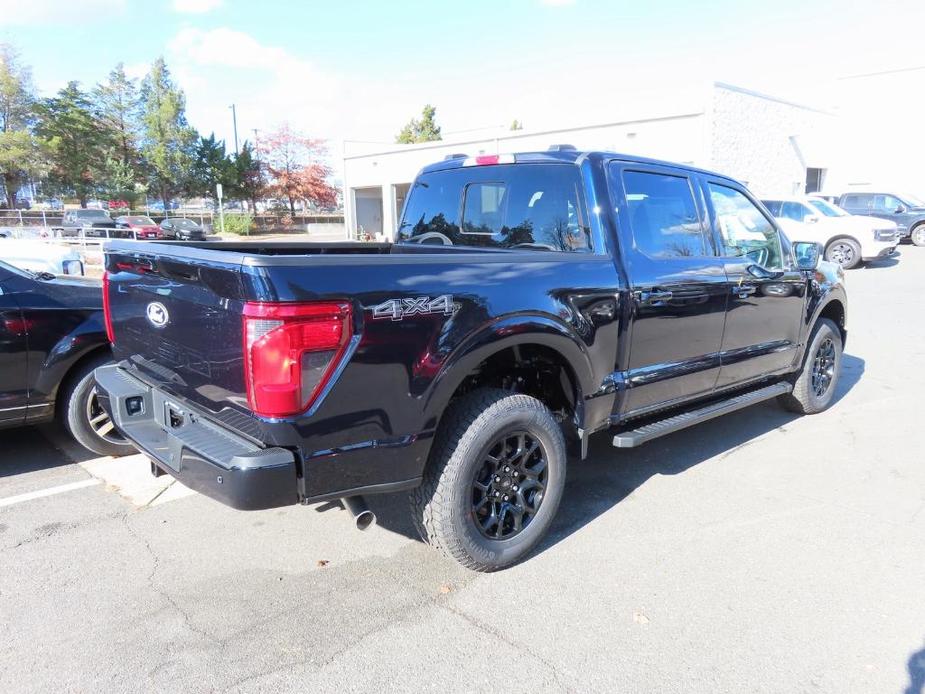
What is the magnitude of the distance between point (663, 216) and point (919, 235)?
2358 cm

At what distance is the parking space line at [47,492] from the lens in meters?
3.84

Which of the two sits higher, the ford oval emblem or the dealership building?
the dealership building

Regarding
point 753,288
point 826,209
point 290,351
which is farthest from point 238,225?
point 290,351

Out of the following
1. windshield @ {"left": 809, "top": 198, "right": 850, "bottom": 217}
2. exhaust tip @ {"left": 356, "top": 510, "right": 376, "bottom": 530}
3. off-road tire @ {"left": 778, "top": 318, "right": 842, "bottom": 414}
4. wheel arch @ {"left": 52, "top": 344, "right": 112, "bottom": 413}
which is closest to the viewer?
exhaust tip @ {"left": 356, "top": 510, "right": 376, "bottom": 530}

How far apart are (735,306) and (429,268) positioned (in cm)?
250

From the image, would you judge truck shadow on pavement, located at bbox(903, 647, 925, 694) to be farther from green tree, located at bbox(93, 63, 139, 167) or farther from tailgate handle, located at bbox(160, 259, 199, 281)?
green tree, located at bbox(93, 63, 139, 167)

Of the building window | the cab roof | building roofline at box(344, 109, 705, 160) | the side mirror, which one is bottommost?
the side mirror

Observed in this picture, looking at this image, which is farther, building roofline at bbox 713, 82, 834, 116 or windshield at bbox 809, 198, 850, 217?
building roofline at bbox 713, 82, 834, 116

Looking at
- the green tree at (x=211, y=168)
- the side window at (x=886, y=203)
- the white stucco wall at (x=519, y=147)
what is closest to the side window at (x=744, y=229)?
the white stucco wall at (x=519, y=147)

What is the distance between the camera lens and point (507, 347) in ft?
9.71

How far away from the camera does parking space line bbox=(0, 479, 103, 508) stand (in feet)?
12.6

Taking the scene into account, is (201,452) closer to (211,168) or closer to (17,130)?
(211,168)

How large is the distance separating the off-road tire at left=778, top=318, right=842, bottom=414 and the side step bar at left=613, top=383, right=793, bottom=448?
46 centimetres

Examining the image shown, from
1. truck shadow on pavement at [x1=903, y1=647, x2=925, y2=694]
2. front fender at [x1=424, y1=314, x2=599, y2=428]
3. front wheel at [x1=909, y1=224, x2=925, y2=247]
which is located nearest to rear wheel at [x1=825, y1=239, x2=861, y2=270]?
front wheel at [x1=909, y1=224, x2=925, y2=247]
